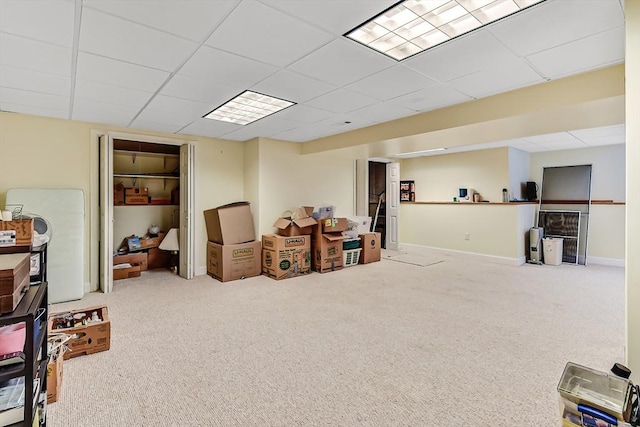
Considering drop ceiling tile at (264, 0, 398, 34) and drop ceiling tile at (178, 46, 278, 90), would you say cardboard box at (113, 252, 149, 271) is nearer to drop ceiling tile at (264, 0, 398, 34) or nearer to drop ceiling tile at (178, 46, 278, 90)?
drop ceiling tile at (178, 46, 278, 90)

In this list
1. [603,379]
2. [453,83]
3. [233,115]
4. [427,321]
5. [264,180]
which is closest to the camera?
[603,379]

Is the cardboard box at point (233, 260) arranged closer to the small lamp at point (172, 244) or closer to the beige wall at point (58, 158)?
the beige wall at point (58, 158)

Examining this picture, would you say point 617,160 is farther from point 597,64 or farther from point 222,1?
point 222,1

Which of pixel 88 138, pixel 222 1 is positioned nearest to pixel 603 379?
pixel 222 1

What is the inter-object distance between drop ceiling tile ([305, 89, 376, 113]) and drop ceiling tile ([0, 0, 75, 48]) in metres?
2.04

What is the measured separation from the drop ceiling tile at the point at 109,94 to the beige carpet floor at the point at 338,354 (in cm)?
227

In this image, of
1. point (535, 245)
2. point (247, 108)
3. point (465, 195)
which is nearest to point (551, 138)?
point (465, 195)

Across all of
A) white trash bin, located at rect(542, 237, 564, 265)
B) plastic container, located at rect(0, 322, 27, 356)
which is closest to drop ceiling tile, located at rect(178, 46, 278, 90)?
plastic container, located at rect(0, 322, 27, 356)

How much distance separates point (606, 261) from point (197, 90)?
7.64 meters

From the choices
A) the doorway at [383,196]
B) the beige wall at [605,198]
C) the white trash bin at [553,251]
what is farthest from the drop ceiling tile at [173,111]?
the beige wall at [605,198]

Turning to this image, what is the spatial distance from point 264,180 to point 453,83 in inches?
131

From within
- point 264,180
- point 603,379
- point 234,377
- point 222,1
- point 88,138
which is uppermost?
point 222,1

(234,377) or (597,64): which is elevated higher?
(597,64)

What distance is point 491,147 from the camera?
644 cm
